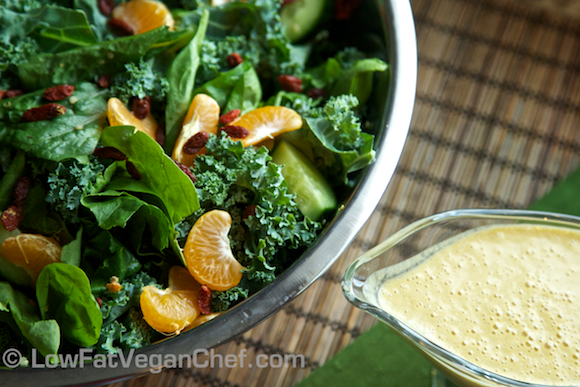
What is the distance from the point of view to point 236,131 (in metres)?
0.87

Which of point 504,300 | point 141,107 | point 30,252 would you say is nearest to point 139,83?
point 141,107

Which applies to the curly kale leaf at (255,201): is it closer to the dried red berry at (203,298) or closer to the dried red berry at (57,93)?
the dried red berry at (203,298)

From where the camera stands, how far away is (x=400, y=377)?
3.67ft

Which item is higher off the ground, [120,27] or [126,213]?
[120,27]

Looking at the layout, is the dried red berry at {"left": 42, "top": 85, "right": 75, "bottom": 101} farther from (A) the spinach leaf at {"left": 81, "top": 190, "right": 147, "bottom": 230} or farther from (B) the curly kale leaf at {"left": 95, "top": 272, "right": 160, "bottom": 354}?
(B) the curly kale leaf at {"left": 95, "top": 272, "right": 160, "bottom": 354}

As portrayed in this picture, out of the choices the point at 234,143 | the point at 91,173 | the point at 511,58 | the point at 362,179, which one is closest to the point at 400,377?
the point at 362,179

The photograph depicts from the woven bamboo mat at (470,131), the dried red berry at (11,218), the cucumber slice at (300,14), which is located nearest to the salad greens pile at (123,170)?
the dried red berry at (11,218)

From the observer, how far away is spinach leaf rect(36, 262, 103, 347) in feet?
2.54

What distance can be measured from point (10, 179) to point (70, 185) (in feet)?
0.44

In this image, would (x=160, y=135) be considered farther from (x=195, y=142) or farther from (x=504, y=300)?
(x=504, y=300)

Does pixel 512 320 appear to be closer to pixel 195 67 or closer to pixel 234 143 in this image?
pixel 234 143

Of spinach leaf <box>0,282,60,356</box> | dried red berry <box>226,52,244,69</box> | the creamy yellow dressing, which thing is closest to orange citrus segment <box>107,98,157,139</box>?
dried red berry <box>226,52,244,69</box>

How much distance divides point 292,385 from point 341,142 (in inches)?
22.3

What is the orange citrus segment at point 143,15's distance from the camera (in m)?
1.01
